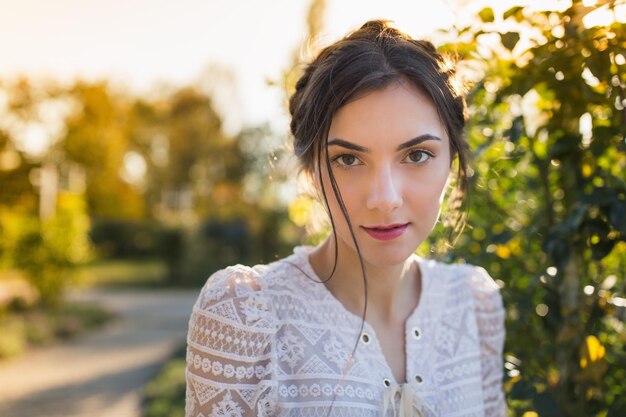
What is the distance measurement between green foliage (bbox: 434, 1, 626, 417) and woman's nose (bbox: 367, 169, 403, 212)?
46cm

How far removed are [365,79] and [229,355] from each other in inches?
25.0

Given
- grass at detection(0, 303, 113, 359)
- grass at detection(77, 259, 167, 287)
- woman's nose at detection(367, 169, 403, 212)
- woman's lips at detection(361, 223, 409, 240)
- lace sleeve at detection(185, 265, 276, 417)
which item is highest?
woman's nose at detection(367, 169, 403, 212)

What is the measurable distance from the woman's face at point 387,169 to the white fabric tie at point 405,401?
0.29m

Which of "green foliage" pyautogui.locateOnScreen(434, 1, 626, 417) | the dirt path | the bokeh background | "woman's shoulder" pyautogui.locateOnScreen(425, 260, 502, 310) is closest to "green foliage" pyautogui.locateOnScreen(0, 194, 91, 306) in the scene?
the bokeh background

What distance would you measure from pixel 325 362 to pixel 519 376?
54cm

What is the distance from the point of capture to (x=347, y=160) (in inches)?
55.1

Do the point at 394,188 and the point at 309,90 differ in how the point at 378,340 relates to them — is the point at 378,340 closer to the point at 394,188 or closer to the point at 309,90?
the point at 394,188

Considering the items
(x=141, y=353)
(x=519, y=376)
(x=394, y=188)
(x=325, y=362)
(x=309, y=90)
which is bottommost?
(x=141, y=353)

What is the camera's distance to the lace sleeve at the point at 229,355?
138cm

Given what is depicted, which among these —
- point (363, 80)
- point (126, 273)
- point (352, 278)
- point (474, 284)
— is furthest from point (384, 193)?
point (126, 273)

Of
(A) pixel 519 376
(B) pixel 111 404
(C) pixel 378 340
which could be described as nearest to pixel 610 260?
(A) pixel 519 376

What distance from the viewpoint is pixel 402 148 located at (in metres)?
1.37

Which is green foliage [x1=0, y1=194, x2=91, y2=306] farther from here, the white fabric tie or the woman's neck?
the white fabric tie

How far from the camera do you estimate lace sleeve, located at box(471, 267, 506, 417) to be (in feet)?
5.61
